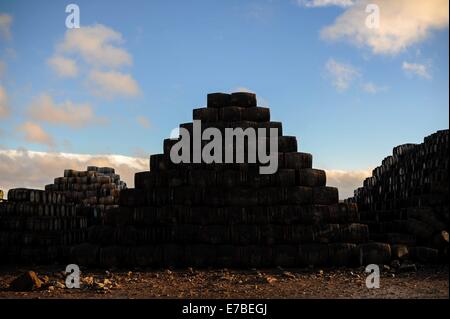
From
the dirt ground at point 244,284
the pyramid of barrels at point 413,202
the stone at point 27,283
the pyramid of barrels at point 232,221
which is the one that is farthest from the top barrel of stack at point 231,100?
the stone at point 27,283

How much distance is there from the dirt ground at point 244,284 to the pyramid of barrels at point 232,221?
0.61m

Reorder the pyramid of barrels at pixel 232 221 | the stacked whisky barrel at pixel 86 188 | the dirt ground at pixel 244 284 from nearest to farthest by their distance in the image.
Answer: the dirt ground at pixel 244 284, the pyramid of barrels at pixel 232 221, the stacked whisky barrel at pixel 86 188

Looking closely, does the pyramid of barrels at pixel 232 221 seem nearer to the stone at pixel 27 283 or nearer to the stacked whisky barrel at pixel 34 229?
the stacked whisky barrel at pixel 34 229

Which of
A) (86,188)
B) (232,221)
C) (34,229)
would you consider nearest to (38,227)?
(34,229)

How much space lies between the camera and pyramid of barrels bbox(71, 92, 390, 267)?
1404 cm

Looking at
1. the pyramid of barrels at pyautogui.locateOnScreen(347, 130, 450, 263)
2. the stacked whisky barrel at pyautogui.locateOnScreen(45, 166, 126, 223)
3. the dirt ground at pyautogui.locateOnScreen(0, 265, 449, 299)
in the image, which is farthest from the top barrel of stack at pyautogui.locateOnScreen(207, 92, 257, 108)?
Result: the stacked whisky barrel at pyautogui.locateOnScreen(45, 166, 126, 223)

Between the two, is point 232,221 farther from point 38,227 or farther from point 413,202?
point 38,227

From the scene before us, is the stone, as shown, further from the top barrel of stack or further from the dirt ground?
the top barrel of stack

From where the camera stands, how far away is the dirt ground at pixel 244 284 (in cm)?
958
